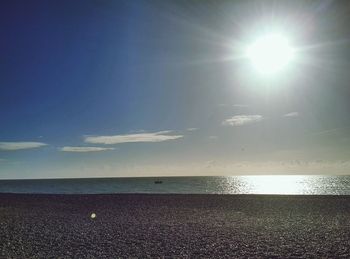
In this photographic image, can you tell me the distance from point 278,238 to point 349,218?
40.3 ft

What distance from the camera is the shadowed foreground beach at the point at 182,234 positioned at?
17.6 m

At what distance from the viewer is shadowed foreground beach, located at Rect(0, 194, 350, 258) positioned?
17.6 meters

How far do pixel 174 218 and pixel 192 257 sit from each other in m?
13.9

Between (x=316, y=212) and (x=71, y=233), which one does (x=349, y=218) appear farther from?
(x=71, y=233)

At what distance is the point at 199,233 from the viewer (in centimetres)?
2261

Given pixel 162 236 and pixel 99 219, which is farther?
pixel 99 219

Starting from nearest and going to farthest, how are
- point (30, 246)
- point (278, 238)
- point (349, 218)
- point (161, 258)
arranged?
point (161, 258)
point (30, 246)
point (278, 238)
point (349, 218)

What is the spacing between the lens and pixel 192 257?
16594mm

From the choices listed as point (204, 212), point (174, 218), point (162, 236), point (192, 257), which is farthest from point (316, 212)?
point (192, 257)

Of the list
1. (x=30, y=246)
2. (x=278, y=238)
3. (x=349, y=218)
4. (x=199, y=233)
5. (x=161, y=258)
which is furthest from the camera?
(x=349, y=218)

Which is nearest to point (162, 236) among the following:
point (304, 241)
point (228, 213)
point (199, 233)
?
point (199, 233)

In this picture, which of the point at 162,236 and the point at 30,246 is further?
the point at 162,236

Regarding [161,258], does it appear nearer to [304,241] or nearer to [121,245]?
[121,245]

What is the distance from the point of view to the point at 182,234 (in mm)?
22359
